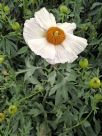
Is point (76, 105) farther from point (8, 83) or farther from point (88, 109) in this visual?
point (8, 83)

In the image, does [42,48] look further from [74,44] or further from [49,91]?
[49,91]

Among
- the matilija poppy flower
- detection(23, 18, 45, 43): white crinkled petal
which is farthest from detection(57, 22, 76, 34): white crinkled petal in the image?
detection(23, 18, 45, 43): white crinkled petal

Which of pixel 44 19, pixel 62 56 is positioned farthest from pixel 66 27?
pixel 62 56

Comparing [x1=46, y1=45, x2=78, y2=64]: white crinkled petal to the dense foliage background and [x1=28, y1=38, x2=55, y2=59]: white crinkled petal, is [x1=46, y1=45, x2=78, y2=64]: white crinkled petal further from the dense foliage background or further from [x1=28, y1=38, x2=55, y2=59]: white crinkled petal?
the dense foliage background

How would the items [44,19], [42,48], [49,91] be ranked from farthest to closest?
[49,91] < [44,19] < [42,48]

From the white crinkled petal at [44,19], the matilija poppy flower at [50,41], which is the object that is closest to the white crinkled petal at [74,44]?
the matilija poppy flower at [50,41]
